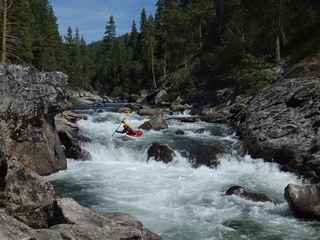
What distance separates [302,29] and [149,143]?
2193 cm

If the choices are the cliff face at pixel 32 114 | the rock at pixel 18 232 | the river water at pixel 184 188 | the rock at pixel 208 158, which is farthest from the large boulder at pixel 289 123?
the rock at pixel 18 232

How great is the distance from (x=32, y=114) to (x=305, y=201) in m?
9.85

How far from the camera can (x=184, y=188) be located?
438 inches

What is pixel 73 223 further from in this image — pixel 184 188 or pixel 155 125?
pixel 155 125

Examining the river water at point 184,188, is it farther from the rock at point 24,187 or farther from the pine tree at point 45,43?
the pine tree at point 45,43

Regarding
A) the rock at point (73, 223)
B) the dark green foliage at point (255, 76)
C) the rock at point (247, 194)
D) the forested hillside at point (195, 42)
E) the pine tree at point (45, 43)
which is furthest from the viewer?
the pine tree at point (45, 43)

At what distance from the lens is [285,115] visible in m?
15.9

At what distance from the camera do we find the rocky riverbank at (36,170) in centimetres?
458

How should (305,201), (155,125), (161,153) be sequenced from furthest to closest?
(155,125), (161,153), (305,201)

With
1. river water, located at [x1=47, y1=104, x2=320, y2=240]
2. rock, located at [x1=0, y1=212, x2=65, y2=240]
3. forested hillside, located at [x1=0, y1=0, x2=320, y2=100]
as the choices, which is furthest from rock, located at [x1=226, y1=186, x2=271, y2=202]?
forested hillside, located at [x1=0, y1=0, x2=320, y2=100]

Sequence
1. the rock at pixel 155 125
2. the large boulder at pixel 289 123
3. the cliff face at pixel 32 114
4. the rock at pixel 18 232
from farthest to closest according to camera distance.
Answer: the rock at pixel 155 125
the large boulder at pixel 289 123
the cliff face at pixel 32 114
the rock at pixel 18 232

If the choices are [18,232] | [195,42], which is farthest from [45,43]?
[18,232]

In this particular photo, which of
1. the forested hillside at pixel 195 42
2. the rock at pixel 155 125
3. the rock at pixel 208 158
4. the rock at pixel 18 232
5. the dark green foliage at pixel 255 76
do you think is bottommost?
the rock at pixel 208 158

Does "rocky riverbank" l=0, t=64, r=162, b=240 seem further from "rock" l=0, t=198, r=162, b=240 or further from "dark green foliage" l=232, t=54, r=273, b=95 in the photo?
"dark green foliage" l=232, t=54, r=273, b=95
